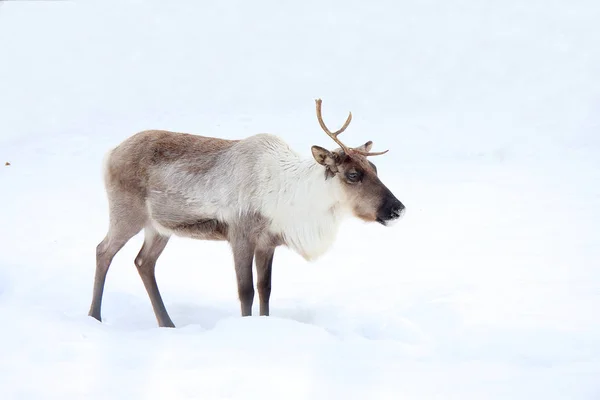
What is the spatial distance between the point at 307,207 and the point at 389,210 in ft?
1.69

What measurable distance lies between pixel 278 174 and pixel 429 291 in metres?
1.28

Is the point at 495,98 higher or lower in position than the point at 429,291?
higher

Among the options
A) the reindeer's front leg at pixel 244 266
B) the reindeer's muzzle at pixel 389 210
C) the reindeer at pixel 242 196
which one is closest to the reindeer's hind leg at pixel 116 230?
the reindeer at pixel 242 196

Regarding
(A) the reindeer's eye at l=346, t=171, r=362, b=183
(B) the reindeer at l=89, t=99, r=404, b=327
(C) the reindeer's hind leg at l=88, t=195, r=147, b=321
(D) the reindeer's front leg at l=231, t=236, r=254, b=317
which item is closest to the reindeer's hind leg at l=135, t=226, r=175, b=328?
(B) the reindeer at l=89, t=99, r=404, b=327

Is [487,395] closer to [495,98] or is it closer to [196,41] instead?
[495,98]

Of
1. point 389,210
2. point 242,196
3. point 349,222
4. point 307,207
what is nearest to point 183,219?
point 242,196

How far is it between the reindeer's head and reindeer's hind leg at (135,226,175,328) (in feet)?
4.33

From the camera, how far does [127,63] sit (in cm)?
1214

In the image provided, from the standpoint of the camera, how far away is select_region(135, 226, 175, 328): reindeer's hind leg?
16.7ft

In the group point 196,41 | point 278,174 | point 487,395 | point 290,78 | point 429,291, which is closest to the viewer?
point 487,395

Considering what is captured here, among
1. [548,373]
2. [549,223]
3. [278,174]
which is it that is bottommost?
[548,373]

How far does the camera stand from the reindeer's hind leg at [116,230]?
499 centimetres

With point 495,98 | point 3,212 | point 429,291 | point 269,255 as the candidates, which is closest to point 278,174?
point 269,255

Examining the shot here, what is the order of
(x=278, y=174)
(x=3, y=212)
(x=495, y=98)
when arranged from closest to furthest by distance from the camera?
(x=278, y=174) → (x=3, y=212) → (x=495, y=98)
